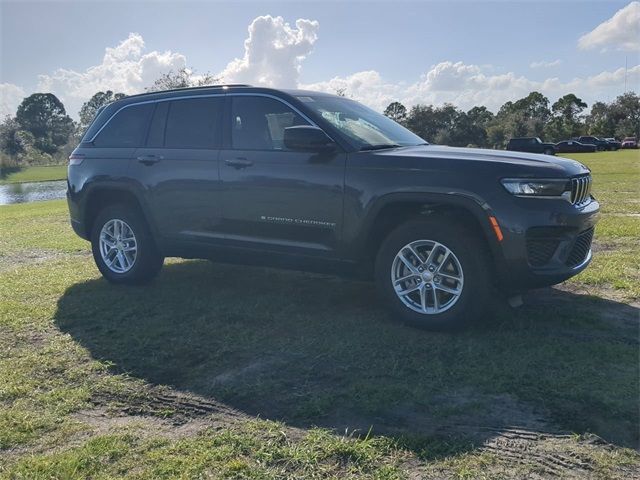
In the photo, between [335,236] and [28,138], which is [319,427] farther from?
[28,138]

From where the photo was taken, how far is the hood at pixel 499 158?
169 inches

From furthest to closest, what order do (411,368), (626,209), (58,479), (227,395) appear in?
(626,209)
(411,368)
(227,395)
(58,479)

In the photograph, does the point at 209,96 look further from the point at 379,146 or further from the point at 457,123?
the point at 457,123

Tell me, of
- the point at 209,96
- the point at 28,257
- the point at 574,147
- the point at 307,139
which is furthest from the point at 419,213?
the point at 574,147

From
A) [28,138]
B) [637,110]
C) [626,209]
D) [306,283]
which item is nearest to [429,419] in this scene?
[306,283]

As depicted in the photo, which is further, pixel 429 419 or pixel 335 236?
pixel 335 236

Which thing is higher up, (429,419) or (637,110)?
(637,110)

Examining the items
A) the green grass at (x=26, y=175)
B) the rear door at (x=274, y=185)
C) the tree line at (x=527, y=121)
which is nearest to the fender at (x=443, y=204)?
the rear door at (x=274, y=185)

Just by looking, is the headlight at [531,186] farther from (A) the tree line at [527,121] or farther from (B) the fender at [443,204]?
(A) the tree line at [527,121]

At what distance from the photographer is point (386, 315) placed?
5.01 m

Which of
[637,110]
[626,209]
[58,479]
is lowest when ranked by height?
[58,479]

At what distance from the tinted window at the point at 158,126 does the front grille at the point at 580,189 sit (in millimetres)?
3926

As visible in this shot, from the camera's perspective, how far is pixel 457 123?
228ft

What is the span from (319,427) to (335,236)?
201 centimetres
